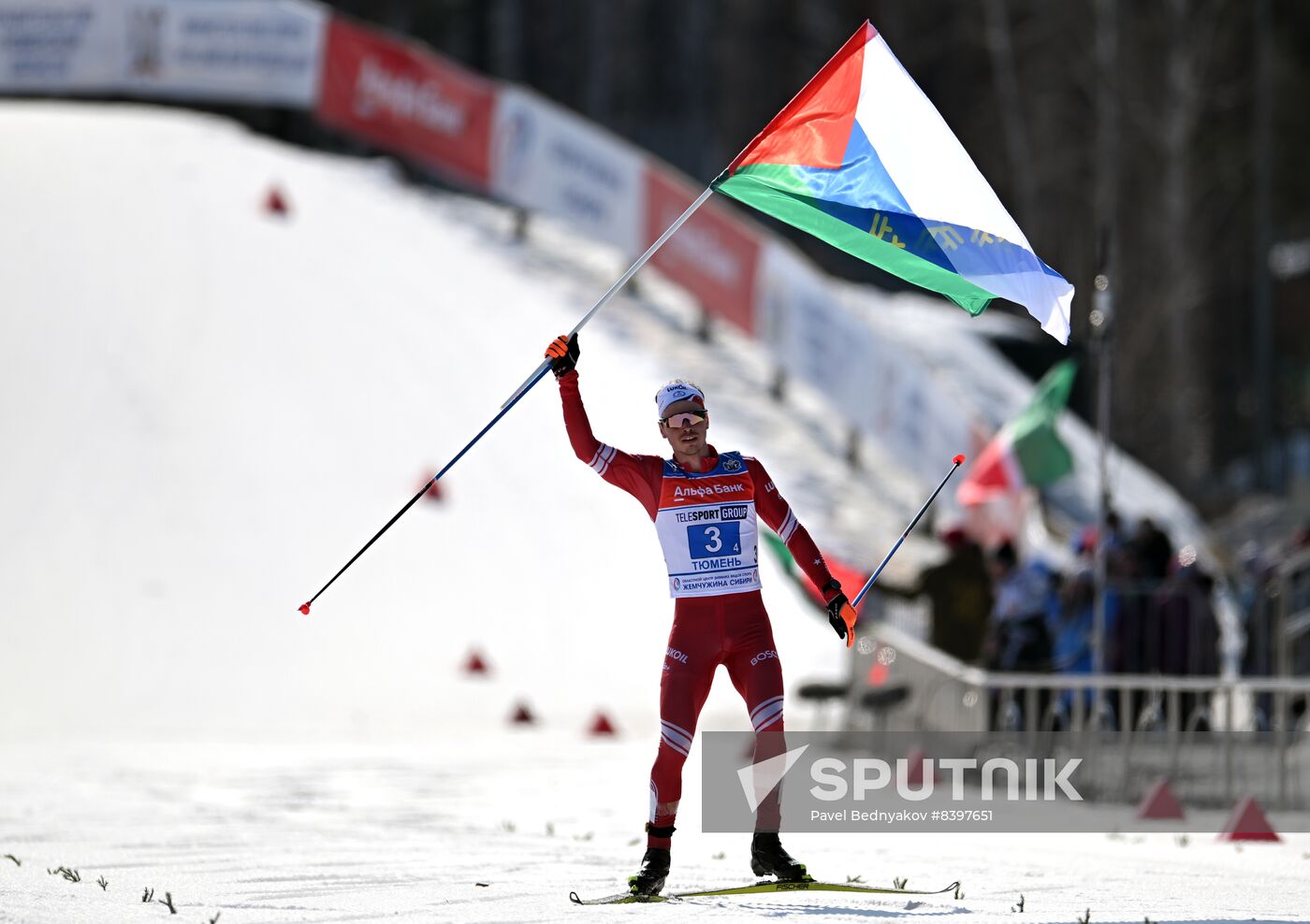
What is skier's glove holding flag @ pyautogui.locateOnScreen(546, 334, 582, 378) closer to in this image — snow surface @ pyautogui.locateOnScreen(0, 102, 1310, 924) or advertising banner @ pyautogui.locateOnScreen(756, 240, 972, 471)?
snow surface @ pyautogui.locateOnScreen(0, 102, 1310, 924)

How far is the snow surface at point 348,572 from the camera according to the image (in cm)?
805

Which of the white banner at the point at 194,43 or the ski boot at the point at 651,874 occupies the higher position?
the white banner at the point at 194,43

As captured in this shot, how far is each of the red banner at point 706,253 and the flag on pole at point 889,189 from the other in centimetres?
1641

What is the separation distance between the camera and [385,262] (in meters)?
26.9

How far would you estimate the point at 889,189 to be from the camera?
8258 millimetres

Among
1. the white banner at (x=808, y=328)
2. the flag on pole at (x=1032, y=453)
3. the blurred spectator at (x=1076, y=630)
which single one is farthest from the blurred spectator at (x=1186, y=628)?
the white banner at (x=808, y=328)

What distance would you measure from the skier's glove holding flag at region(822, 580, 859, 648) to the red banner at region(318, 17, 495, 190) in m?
19.9

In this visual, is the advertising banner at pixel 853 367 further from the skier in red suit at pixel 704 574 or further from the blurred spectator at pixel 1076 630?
the skier in red suit at pixel 704 574

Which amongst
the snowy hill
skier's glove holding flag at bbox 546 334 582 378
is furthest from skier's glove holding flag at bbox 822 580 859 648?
the snowy hill

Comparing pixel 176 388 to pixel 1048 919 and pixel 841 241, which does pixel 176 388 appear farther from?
pixel 1048 919

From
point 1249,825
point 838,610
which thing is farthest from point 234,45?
point 838,610

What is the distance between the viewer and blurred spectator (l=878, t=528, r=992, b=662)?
1430cm

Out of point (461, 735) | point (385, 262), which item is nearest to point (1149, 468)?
point (385, 262)

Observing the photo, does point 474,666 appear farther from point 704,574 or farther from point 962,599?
point 704,574
